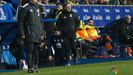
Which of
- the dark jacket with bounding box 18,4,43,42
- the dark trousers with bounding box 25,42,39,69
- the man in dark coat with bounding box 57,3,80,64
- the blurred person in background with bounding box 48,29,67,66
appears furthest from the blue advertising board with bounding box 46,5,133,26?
the dark trousers with bounding box 25,42,39,69

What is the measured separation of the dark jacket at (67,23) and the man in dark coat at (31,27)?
4.27m

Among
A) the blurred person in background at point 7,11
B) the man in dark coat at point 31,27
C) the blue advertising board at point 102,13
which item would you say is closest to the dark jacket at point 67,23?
the blurred person in background at point 7,11

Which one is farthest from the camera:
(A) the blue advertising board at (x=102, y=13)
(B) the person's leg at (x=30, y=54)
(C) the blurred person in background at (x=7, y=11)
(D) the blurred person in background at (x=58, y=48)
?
(A) the blue advertising board at (x=102, y=13)

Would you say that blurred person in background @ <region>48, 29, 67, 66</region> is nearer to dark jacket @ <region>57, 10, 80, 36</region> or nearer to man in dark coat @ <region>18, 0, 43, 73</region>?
dark jacket @ <region>57, 10, 80, 36</region>

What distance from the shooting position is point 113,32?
2312 cm

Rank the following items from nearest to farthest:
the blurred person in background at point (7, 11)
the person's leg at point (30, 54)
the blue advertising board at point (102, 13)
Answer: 1. the person's leg at point (30, 54)
2. the blurred person in background at point (7, 11)
3. the blue advertising board at point (102, 13)

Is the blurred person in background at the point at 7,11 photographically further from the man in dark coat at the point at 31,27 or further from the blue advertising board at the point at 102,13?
the blue advertising board at the point at 102,13

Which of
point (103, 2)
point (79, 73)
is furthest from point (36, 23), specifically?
point (103, 2)

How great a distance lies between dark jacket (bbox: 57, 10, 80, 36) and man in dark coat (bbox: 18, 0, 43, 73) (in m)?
4.27

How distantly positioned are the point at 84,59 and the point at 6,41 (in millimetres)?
3524

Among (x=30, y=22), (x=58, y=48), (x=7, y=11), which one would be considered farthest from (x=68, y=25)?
(x=30, y=22)

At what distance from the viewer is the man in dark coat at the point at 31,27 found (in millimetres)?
14508

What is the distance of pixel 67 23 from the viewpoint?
19031mm

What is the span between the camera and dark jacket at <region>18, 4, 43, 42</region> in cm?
1452
